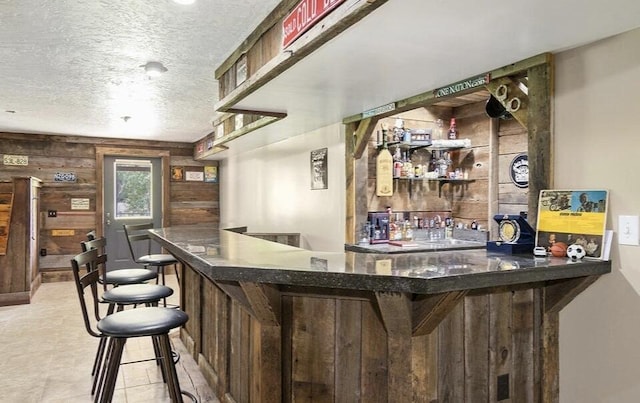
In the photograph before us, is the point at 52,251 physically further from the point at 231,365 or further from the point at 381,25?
the point at 381,25

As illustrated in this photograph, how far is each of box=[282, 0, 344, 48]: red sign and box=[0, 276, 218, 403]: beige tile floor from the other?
2.14m

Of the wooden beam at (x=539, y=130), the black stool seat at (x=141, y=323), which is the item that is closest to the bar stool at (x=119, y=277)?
the black stool seat at (x=141, y=323)

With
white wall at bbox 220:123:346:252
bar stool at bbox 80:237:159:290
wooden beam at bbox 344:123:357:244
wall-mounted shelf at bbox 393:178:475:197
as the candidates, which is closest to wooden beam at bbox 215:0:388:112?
wooden beam at bbox 344:123:357:244

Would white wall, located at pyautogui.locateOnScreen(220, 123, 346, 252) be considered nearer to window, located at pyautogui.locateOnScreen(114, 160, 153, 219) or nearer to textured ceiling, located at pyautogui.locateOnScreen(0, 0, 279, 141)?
textured ceiling, located at pyautogui.locateOnScreen(0, 0, 279, 141)

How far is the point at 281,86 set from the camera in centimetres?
254

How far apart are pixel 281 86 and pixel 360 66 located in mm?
548

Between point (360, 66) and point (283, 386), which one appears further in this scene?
point (360, 66)

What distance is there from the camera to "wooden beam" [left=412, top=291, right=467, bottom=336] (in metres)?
1.54

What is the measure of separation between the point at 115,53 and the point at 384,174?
2.24 metres

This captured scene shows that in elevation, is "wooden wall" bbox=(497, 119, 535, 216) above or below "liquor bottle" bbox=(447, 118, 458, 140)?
below

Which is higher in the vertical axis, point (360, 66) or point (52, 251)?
point (360, 66)

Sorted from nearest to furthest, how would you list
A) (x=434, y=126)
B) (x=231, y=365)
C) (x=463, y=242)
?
(x=231, y=365) → (x=463, y=242) → (x=434, y=126)

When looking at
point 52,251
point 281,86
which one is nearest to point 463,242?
point 281,86

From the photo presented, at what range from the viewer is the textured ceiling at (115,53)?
219 cm
